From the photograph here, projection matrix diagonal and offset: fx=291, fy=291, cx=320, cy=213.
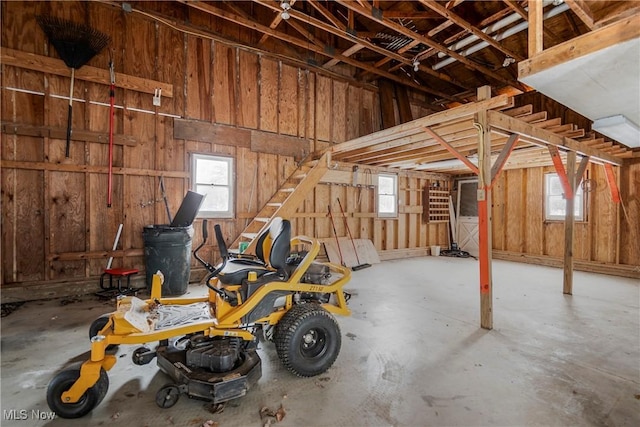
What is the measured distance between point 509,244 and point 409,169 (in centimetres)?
334

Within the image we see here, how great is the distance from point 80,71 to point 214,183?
242cm

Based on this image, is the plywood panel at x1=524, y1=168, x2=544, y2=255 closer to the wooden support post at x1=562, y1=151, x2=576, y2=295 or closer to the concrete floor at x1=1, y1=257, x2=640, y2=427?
the wooden support post at x1=562, y1=151, x2=576, y2=295

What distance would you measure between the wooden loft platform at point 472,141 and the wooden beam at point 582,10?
0.82 m

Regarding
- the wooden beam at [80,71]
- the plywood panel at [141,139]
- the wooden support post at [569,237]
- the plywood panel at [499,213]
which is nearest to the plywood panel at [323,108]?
the wooden beam at [80,71]

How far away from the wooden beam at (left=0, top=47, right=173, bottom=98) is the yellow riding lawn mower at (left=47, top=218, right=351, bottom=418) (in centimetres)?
359

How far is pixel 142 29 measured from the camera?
472 cm

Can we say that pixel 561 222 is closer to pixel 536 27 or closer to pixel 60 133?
pixel 536 27

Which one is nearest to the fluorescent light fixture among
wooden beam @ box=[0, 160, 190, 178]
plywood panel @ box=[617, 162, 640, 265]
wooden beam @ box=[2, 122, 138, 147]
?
plywood panel @ box=[617, 162, 640, 265]

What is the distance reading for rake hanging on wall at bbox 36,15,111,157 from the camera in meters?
3.89

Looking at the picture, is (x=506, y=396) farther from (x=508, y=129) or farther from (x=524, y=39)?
(x=524, y=39)

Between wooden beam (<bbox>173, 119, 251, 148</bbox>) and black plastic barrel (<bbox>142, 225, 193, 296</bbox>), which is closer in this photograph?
black plastic barrel (<bbox>142, 225, 193, 296</bbox>)

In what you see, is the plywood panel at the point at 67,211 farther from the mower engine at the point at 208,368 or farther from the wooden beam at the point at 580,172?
the wooden beam at the point at 580,172

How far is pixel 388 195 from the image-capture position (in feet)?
25.5

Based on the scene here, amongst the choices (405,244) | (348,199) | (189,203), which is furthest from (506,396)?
(405,244)
